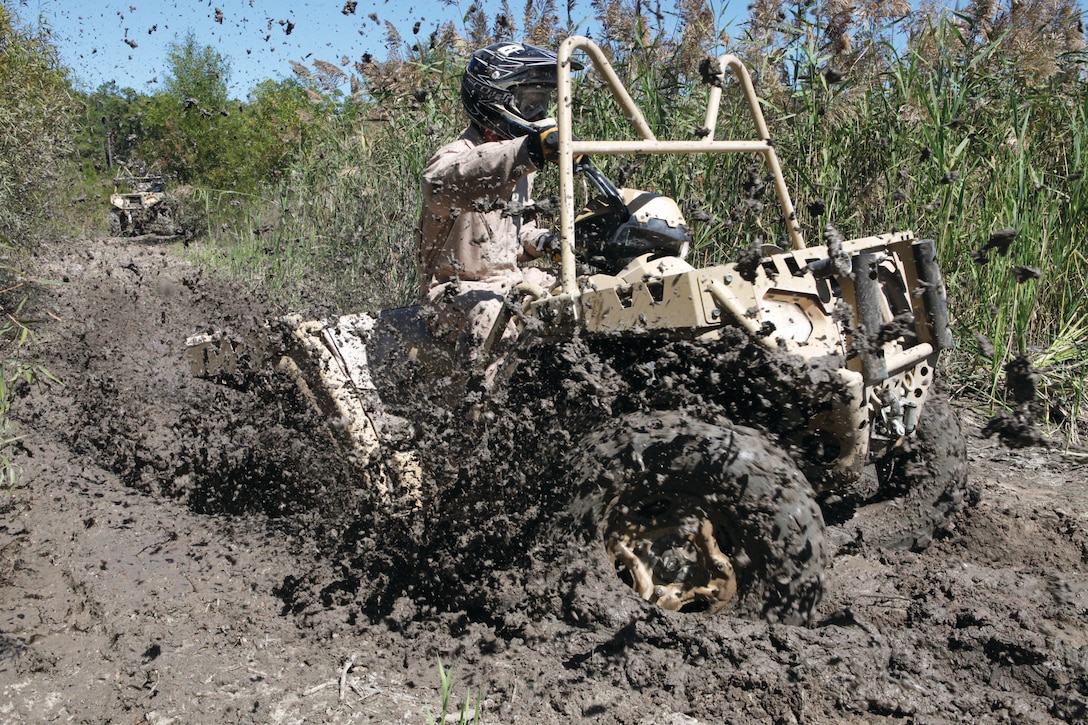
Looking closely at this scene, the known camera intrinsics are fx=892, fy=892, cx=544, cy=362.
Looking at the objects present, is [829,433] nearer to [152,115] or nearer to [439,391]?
→ [439,391]

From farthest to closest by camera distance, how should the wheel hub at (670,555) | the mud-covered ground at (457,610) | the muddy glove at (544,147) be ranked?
1. the muddy glove at (544,147)
2. the wheel hub at (670,555)
3. the mud-covered ground at (457,610)

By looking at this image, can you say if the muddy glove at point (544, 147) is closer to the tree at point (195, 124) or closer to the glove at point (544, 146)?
the glove at point (544, 146)

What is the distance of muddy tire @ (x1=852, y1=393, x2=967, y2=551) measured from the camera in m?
3.45

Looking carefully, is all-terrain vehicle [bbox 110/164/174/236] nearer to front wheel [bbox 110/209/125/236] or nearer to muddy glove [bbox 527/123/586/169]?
front wheel [bbox 110/209/125/236]

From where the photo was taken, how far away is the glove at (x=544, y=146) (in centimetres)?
290

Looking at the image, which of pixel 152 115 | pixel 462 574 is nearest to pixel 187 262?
pixel 462 574

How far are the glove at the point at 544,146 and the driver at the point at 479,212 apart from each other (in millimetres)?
326

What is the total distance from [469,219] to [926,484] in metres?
2.09

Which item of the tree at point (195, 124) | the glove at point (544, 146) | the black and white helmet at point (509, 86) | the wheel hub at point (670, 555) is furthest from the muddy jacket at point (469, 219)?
the tree at point (195, 124)

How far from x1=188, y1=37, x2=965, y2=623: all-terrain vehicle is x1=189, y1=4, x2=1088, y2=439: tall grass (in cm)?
190

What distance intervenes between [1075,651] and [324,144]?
775 cm

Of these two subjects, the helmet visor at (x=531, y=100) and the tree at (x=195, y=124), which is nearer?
the helmet visor at (x=531, y=100)

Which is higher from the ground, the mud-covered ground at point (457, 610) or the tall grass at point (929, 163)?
the tall grass at point (929, 163)

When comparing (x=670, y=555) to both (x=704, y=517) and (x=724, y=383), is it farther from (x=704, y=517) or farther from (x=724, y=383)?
(x=724, y=383)
